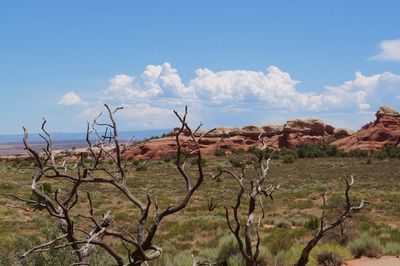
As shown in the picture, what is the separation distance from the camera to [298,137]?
286ft

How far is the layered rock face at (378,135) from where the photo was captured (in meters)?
74.8

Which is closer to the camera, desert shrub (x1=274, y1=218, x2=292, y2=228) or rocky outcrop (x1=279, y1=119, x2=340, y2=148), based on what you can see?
desert shrub (x1=274, y1=218, x2=292, y2=228)

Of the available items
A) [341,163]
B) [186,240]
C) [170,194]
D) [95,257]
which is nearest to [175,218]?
[186,240]

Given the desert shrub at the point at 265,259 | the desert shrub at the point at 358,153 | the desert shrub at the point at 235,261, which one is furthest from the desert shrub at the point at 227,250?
the desert shrub at the point at 358,153

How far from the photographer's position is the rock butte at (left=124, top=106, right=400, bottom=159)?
7738cm

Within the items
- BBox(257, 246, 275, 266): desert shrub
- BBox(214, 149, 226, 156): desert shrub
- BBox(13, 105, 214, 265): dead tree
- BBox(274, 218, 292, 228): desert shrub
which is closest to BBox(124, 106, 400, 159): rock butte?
BBox(214, 149, 226, 156): desert shrub

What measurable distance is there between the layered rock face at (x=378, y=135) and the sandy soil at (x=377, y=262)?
62.9 metres

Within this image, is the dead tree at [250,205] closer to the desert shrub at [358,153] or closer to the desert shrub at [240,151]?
the desert shrub at [358,153]

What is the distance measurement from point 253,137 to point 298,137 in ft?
26.1

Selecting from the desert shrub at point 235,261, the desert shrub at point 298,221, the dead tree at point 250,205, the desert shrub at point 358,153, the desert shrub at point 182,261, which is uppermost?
the dead tree at point 250,205

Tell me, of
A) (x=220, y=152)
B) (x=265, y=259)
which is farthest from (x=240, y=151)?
(x=265, y=259)

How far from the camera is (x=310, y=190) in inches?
1371

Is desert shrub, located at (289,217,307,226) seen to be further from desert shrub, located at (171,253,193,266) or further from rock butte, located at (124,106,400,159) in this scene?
rock butte, located at (124,106,400,159)

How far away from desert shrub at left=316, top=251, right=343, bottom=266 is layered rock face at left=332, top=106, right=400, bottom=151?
210 ft
